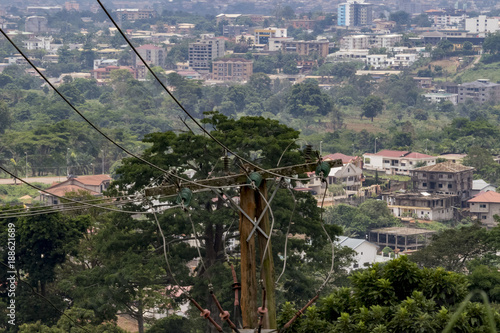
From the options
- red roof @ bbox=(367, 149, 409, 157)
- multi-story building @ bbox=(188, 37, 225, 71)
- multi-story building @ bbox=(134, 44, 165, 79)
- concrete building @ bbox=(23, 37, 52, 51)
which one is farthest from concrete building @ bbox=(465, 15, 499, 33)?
red roof @ bbox=(367, 149, 409, 157)

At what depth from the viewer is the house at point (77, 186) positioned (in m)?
31.7

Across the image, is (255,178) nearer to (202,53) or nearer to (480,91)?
(480,91)

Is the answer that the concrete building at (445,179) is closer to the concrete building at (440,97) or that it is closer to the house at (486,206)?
the house at (486,206)

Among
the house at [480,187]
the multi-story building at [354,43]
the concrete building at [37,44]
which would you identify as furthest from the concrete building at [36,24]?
the house at [480,187]

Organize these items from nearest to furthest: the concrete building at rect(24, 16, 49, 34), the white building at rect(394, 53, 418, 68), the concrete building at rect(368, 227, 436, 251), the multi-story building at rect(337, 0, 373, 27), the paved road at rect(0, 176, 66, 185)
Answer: the concrete building at rect(368, 227, 436, 251), the paved road at rect(0, 176, 66, 185), the white building at rect(394, 53, 418, 68), the concrete building at rect(24, 16, 49, 34), the multi-story building at rect(337, 0, 373, 27)

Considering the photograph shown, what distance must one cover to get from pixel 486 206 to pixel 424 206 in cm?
261

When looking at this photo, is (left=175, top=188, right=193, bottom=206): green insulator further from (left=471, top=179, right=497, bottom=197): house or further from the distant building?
the distant building

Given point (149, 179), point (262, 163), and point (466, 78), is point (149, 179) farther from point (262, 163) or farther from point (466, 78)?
point (466, 78)

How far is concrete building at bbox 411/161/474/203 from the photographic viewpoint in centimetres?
3644

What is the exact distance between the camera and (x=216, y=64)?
88.6 metres

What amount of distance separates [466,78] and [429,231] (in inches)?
1931

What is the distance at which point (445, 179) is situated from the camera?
120ft

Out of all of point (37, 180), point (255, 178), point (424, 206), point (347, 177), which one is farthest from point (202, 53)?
point (255, 178)

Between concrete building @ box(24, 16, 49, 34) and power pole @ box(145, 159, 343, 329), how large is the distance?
4481 inches
